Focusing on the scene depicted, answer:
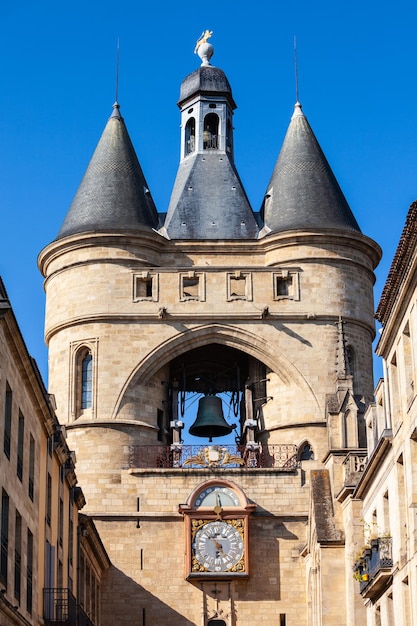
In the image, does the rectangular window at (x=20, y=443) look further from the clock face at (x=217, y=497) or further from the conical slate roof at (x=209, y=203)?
the conical slate roof at (x=209, y=203)

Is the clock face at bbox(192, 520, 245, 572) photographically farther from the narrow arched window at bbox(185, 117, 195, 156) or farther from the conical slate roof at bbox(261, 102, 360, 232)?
the narrow arched window at bbox(185, 117, 195, 156)

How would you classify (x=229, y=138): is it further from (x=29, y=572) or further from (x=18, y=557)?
(x=18, y=557)

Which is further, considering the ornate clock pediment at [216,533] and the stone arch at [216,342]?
the stone arch at [216,342]

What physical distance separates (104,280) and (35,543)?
60.6 ft

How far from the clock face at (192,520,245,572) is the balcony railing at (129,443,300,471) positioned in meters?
1.93

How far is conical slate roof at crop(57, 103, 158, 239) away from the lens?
44.8 metres

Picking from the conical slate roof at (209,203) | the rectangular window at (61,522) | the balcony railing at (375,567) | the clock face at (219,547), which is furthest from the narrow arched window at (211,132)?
the balcony railing at (375,567)

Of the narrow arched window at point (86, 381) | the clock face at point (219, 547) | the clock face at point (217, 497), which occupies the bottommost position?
the clock face at point (219, 547)

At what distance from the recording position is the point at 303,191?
46.1 metres

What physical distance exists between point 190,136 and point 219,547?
16875 millimetres

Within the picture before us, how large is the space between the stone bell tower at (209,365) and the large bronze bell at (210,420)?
2.12ft

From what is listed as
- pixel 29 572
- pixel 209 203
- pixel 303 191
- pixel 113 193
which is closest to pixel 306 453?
pixel 303 191

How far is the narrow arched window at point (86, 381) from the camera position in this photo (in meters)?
43.0

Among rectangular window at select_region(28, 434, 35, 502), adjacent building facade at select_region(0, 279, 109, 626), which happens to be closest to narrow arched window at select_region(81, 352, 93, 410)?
adjacent building facade at select_region(0, 279, 109, 626)
